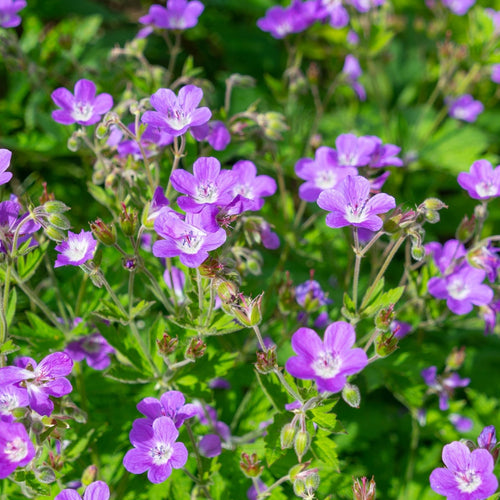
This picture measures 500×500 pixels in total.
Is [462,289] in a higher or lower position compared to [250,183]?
lower

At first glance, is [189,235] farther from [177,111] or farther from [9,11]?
[9,11]

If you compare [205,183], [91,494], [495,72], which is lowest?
[91,494]

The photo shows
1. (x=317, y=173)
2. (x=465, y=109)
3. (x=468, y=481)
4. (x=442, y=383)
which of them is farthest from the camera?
(x=465, y=109)

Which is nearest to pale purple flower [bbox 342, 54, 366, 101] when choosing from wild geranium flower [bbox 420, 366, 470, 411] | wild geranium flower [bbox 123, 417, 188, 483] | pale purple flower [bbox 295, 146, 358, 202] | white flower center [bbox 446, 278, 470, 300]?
pale purple flower [bbox 295, 146, 358, 202]

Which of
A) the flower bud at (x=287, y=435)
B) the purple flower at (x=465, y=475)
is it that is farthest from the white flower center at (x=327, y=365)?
the purple flower at (x=465, y=475)

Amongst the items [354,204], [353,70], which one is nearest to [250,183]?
[354,204]

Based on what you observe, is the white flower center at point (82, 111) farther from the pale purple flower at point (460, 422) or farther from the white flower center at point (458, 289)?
the pale purple flower at point (460, 422)

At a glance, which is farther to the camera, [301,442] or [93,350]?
[93,350]

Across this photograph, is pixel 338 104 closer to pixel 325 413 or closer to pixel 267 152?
pixel 267 152

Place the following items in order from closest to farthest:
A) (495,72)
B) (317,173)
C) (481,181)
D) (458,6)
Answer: (481,181) < (317,173) < (458,6) < (495,72)
